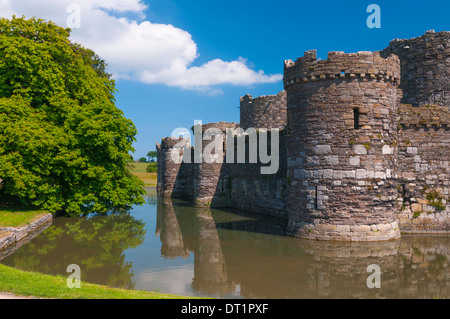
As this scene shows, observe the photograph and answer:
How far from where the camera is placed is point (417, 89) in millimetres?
19234

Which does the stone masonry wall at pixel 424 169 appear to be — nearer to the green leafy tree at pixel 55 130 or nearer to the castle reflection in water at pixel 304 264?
the castle reflection in water at pixel 304 264

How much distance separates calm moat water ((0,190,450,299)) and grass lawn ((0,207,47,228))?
103 cm

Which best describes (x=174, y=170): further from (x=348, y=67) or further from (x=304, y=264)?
(x=304, y=264)

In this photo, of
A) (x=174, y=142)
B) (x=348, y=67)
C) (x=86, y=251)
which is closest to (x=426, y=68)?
(x=348, y=67)

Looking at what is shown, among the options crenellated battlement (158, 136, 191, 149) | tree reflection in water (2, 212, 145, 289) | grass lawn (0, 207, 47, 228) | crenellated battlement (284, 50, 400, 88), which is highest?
crenellated battlement (284, 50, 400, 88)

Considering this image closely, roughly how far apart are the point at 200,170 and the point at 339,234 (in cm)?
1583

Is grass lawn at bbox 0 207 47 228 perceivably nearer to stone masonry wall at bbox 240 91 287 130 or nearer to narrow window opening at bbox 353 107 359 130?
narrow window opening at bbox 353 107 359 130

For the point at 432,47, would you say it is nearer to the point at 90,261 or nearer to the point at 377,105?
the point at 377,105

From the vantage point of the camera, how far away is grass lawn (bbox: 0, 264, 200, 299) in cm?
692

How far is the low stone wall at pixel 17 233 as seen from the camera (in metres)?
12.5

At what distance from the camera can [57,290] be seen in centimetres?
722

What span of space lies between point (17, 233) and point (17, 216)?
121 inches

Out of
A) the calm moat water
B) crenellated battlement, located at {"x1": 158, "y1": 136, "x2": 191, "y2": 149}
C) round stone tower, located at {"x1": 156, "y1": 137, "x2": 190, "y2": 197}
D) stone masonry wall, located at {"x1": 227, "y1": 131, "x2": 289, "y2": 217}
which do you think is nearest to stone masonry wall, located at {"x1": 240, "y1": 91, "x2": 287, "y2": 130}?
stone masonry wall, located at {"x1": 227, "y1": 131, "x2": 289, "y2": 217}
